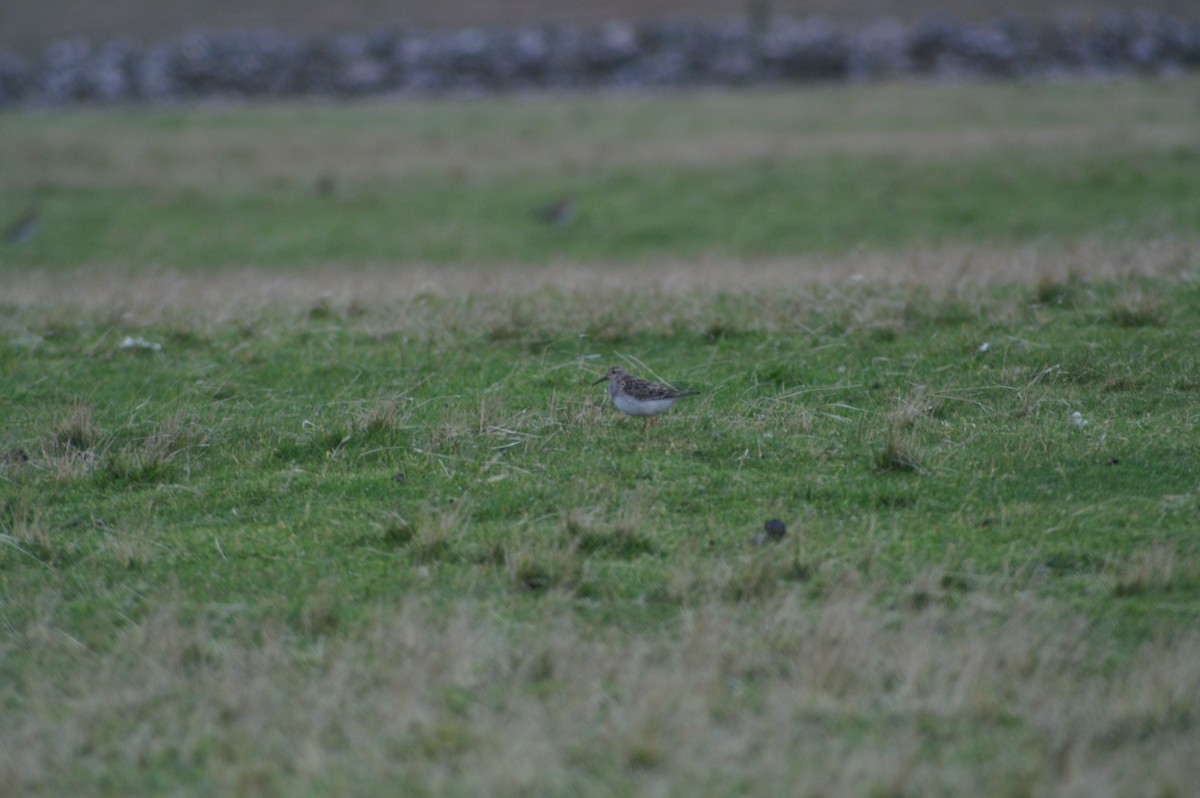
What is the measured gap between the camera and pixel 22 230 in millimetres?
24812

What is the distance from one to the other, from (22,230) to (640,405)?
21621 millimetres

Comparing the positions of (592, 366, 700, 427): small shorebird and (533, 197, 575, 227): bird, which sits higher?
(592, 366, 700, 427): small shorebird

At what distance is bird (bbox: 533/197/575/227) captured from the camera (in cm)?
2508

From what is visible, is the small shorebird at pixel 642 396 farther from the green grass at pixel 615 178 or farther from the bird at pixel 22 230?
the bird at pixel 22 230

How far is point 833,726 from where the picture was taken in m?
4.93

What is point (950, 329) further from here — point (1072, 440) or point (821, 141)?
point (821, 141)

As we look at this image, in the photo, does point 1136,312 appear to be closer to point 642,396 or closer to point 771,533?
point 642,396

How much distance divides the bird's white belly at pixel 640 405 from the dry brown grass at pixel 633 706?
7.91 ft

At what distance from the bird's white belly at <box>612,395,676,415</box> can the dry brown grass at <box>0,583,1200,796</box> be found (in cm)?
241

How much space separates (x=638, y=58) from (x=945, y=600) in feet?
157

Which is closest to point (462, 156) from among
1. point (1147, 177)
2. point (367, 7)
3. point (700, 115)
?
point (700, 115)

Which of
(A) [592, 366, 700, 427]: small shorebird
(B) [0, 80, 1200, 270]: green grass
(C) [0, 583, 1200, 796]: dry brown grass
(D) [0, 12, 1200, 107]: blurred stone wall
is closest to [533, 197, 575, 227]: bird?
(B) [0, 80, 1200, 270]: green grass

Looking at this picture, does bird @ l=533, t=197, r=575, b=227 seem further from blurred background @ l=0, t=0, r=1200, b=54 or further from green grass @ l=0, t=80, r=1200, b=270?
blurred background @ l=0, t=0, r=1200, b=54

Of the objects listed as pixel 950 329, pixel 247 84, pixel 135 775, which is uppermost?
pixel 135 775
